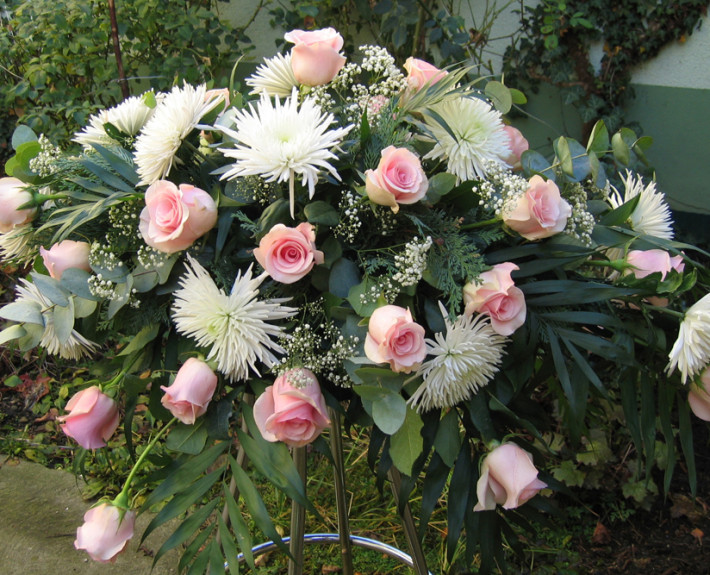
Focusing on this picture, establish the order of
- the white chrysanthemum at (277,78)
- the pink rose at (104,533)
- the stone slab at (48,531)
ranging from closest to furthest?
1. the pink rose at (104,533)
2. the white chrysanthemum at (277,78)
3. the stone slab at (48,531)

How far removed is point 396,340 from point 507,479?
26 cm

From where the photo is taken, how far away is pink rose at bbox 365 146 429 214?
2.75ft

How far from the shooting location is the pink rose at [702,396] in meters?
0.92

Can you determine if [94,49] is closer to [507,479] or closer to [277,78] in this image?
[277,78]

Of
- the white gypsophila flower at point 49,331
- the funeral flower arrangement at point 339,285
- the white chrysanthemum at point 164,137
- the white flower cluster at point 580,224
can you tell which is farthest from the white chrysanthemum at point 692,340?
the white gypsophila flower at point 49,331

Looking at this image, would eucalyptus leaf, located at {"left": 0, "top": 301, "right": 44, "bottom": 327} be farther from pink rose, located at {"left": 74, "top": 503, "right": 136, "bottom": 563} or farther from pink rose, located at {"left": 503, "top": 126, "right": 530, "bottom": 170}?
pink rose, located at {"left": 503, "top": 126, "right": 530, "bottom": 170}

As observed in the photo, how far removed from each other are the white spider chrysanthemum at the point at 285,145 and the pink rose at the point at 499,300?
0.77 ft

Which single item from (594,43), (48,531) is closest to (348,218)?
(48,531)

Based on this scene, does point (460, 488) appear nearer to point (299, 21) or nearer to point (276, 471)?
point (276, 471)

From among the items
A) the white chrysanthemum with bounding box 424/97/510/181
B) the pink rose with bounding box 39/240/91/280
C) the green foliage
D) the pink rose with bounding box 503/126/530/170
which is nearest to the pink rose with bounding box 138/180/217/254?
the pink rose with bounding box 39/240/91/280

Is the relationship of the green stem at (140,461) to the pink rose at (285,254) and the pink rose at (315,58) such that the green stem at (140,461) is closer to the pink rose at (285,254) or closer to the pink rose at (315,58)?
the pink rose at (285,254)

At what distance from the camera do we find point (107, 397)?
3.08 ft

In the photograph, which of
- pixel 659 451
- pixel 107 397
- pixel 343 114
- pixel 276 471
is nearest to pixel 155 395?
pixel 107 397

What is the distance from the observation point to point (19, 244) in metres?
1.06
